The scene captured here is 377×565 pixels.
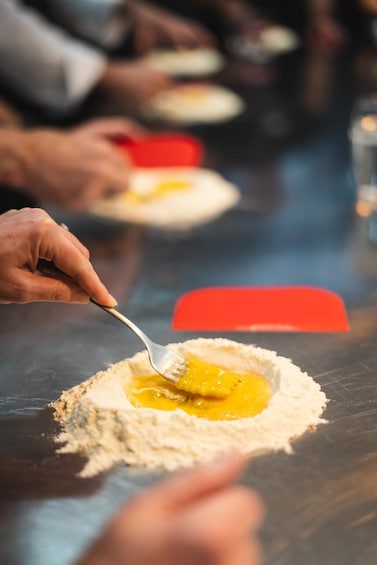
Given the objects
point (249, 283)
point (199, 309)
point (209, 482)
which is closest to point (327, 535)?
point (209, 482)

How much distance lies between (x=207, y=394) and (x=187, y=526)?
58cm

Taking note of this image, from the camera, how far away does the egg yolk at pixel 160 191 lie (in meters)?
2.32

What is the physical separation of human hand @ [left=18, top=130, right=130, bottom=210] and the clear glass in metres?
0.64

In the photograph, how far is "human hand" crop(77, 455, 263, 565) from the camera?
71 centimetres

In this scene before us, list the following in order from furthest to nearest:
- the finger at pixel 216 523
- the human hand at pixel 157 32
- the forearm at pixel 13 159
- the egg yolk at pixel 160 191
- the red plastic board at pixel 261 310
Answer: the human hand at pixel 157 32
the egg yolk at pixel 160 191
the forearm at pixel 13 159
the red plastic board at pixel 261 310
the finger at pixel 216 523

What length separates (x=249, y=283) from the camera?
185 cm

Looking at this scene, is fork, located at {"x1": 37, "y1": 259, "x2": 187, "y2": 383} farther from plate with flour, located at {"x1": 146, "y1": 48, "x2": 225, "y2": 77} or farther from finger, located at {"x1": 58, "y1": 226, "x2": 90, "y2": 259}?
plate with flour, located at {"x1": 146, "y1": 48, "x2": 225, "y2": 77}

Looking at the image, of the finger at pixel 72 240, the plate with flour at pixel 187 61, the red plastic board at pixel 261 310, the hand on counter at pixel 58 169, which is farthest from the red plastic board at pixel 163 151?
the plate with flour at pixel 187 61

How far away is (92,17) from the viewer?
170 inches

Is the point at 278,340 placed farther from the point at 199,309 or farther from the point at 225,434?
the point at 225,434

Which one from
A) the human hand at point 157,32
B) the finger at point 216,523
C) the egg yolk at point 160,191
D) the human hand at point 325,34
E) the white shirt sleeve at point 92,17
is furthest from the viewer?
the human hand at point 325,34

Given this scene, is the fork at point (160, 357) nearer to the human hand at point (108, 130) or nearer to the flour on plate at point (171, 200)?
the flour on plate at point (171, 200)

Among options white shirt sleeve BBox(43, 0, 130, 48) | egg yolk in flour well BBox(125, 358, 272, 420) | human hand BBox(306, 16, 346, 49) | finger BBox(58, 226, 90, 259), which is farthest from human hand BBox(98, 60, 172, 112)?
egg yolk in flour well BBox(125, 358, 272, 420)

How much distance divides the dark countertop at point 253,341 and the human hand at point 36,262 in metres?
0.17
